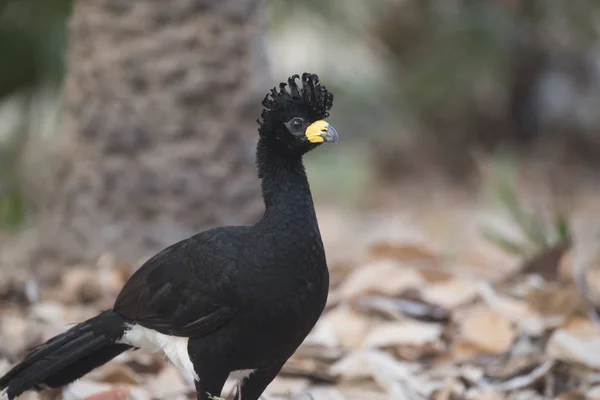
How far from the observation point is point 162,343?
2.19 m

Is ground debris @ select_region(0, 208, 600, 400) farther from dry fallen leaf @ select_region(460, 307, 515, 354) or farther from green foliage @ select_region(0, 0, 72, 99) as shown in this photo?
green foliage @ select_region(0, 0, 72, 99)

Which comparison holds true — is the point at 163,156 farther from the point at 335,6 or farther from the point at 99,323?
the point at 335,6

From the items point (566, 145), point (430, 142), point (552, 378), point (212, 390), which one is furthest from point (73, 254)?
point (566, 145)

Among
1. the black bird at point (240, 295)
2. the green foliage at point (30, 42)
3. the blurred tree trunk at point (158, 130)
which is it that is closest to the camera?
the black bird at point (240, 295)

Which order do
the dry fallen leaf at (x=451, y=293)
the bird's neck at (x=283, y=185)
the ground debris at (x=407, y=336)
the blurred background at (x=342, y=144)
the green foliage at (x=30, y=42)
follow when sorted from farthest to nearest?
the green foliage at (x=30, y=42), the blurred background at (x=342, y=144), the dry fallen leaf at (x=451, y=293), the ground debris at (x=407, y=336), the bird's neck at (x=283, y=185)

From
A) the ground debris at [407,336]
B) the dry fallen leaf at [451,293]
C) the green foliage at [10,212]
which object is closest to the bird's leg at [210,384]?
the ground debris at [407,336]

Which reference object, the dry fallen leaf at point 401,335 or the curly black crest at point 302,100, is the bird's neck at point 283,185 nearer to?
the curly black crest at point 302,100

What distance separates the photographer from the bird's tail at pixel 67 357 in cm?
217

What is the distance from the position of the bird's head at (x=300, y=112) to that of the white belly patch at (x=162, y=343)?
1.71ft

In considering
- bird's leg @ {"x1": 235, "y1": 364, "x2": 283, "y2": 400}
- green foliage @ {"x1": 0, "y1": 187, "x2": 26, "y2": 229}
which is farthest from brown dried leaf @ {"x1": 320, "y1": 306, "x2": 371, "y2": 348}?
green foliage @ {"x1": 0, "y1": 187, "x2": 26, "y2": 229}

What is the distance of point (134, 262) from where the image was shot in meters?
3.38

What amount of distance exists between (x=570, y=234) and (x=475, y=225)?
200 centimetres

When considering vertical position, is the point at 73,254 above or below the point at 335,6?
below

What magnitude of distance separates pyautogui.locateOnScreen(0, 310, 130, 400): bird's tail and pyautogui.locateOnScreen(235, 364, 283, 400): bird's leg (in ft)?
1.05
